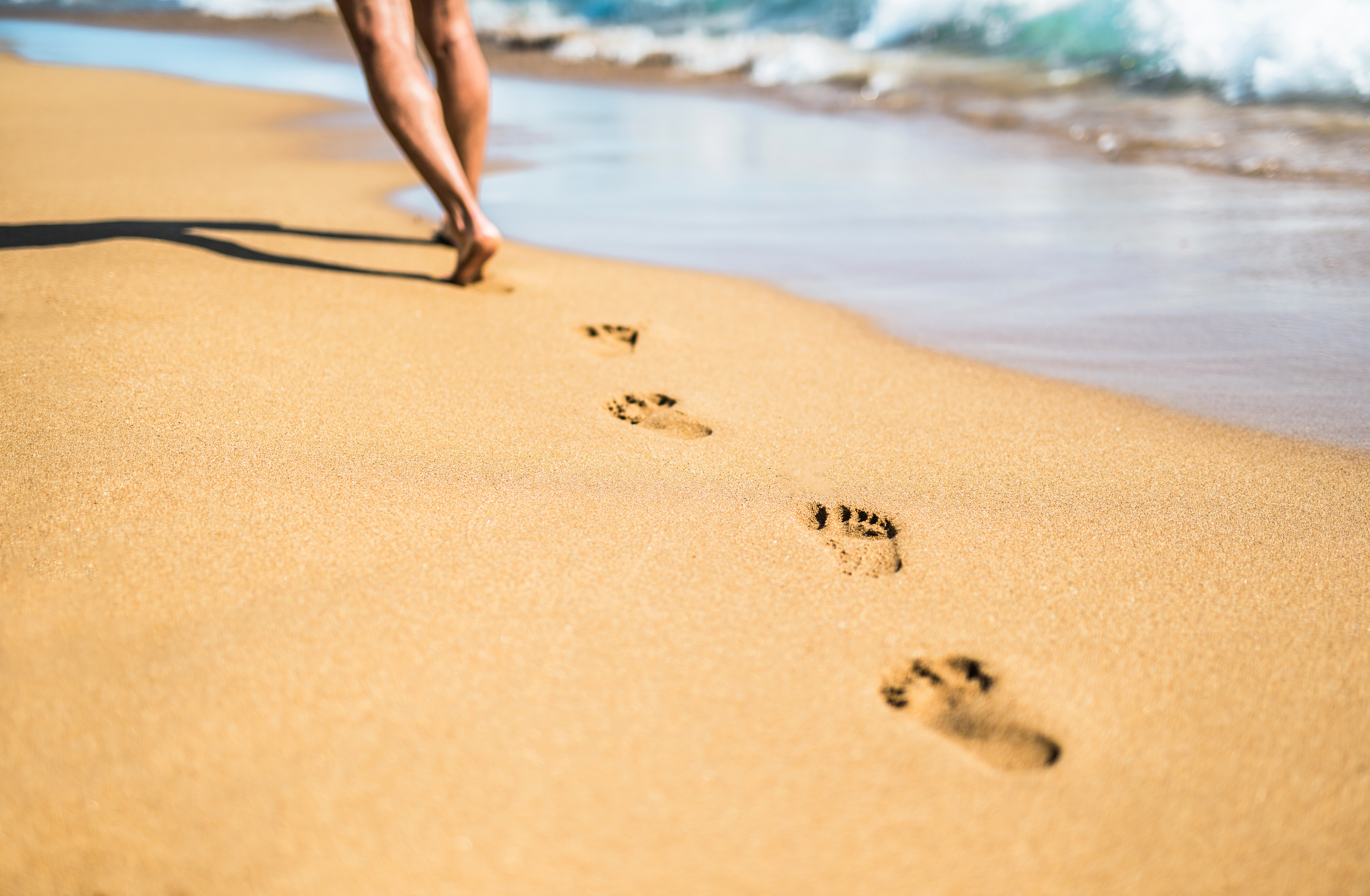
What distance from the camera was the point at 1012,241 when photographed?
9.23 ft

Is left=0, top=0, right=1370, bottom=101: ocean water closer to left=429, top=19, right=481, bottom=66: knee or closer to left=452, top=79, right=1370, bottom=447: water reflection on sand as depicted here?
left=452, top=79, right=1370, bottom=447: water reflection on sand

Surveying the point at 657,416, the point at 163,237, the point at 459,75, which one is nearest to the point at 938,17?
the point at 459,75

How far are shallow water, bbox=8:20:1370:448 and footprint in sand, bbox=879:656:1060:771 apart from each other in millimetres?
994

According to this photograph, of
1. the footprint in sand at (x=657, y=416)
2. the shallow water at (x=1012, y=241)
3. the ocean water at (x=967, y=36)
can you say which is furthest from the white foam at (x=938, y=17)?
the footprint in sand at (x=657, y=416)

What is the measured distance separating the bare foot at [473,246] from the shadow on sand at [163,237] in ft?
0.26

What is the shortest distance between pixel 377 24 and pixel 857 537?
1.46 metres

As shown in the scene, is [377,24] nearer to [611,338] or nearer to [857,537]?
[611,338]

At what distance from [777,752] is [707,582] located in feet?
0.94

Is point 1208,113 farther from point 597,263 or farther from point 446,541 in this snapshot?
point 446,541

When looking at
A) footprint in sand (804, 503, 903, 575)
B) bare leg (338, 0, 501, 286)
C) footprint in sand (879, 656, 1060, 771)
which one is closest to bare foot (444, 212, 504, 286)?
bare leg (338, 0, 501, 286)

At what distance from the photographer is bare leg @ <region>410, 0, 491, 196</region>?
2246mm

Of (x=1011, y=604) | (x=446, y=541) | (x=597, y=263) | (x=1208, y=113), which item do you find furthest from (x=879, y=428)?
(x=1208, y=113)

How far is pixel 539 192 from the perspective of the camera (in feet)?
11.2

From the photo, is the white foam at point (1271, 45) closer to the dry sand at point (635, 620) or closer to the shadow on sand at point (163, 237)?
the dry sand at point (635, 620)
